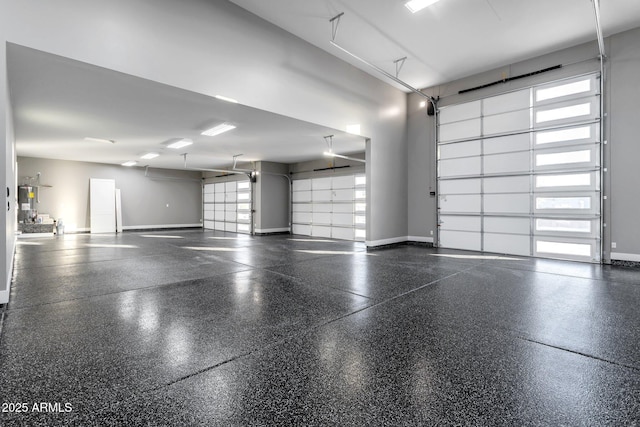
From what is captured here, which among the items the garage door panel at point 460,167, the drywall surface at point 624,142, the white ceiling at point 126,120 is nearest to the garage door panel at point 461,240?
the garage door panel at point 460,167

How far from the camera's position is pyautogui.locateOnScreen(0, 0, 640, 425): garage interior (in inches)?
78.8

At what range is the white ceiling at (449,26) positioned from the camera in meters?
5.41

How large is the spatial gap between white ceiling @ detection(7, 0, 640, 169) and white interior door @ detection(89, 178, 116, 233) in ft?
15.3

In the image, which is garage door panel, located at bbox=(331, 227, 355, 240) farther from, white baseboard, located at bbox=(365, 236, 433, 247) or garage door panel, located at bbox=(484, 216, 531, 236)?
garage door panel, located at bbox=(484, 216, 531, 236)

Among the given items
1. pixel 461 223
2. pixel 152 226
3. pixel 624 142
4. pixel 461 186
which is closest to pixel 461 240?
pixel 461 223

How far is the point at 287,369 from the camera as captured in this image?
7.22ft

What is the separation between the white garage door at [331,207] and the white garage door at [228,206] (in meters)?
2.19

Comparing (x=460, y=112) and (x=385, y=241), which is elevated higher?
(x=460, y=112)

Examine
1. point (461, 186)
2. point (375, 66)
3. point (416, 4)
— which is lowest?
point (461, 186)

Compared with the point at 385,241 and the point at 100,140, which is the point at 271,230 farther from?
the point at 100,140

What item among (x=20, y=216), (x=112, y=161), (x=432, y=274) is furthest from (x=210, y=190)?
(x=432, y=274)

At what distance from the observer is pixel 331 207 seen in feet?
39.4

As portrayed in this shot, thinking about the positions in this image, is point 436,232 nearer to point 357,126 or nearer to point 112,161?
point 357,126

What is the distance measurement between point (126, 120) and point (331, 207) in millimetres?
7169
